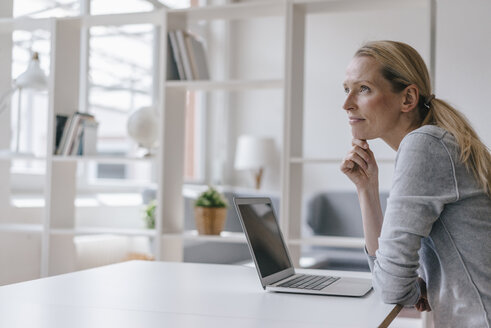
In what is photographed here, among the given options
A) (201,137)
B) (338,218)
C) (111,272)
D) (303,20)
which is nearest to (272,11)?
(303,20)

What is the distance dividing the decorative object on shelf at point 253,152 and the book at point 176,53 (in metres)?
2.95

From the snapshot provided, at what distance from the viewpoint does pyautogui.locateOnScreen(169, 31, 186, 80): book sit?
3.37 metres

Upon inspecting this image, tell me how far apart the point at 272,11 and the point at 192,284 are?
1.99 m

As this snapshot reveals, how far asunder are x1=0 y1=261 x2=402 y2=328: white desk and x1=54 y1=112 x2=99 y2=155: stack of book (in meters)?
1.74

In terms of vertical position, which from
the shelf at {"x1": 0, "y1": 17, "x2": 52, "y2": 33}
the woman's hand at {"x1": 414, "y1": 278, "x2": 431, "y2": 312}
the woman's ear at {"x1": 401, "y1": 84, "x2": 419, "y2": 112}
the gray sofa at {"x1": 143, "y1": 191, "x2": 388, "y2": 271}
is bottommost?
the gray sofa at {"x1": 143, "y1": 191, "x2": 388, "y2": 271}

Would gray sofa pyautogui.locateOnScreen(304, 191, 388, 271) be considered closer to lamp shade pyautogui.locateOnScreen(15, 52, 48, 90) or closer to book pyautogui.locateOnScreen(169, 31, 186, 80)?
book pyautogui.locateOnScreen(169, 31, 186, 80)

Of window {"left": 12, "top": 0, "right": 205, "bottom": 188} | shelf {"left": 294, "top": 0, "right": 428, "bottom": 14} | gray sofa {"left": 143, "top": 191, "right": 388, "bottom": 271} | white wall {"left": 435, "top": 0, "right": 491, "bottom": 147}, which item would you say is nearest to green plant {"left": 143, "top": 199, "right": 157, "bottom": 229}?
window {"left": 12, "top": 0, "right": 205, "bottom": 188}

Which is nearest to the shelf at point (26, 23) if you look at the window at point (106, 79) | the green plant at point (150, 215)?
the window at point (106, 79)

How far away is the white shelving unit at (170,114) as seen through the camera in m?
3.16

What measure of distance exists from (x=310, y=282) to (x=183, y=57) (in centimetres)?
200

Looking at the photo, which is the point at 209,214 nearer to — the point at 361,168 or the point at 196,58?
the point at 196,58

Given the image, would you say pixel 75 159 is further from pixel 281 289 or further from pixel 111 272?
pixel 281 289

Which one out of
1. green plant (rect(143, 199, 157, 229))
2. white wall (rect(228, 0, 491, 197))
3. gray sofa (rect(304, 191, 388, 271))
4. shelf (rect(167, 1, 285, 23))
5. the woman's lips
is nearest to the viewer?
the woman's lips

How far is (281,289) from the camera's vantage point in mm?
1555
